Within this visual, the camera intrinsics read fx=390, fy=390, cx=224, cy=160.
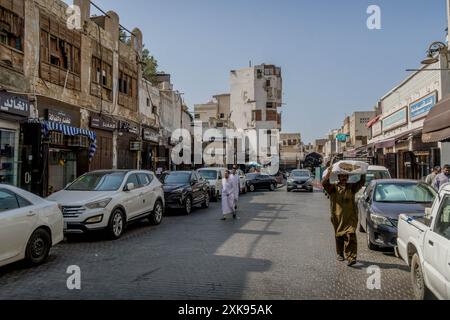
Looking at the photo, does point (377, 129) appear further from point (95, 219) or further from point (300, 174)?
point (95, 219)

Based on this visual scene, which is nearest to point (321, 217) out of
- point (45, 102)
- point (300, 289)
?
point (300, 289)

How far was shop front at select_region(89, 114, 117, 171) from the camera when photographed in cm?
1927

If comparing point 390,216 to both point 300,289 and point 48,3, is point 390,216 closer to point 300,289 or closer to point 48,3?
point 300,289

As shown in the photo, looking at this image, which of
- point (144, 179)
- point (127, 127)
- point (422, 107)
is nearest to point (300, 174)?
point (422, 107)

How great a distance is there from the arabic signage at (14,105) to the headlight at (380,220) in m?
11.4

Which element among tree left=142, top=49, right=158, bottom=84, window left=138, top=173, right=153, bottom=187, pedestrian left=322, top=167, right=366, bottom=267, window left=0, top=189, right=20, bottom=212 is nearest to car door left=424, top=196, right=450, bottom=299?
pedestrian left=322, top=167, right=366, bottom=267

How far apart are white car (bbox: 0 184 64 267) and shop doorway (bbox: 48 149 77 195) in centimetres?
946

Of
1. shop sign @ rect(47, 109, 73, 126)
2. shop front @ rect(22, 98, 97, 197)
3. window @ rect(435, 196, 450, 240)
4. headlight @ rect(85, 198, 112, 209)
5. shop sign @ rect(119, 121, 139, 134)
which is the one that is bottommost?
headlight @ rect(85, 198, 112, 209)

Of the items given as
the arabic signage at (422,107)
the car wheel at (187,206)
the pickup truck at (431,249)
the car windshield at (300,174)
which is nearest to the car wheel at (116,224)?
the car wheel at (187,206)

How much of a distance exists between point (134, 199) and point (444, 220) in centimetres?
808

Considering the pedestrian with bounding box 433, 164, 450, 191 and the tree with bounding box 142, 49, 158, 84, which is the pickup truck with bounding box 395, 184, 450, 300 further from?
the tree with bounding box 142, 49, 158, 84

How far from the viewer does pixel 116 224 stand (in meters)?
9.73

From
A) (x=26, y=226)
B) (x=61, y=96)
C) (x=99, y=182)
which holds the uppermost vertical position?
(x=61, y=96)
